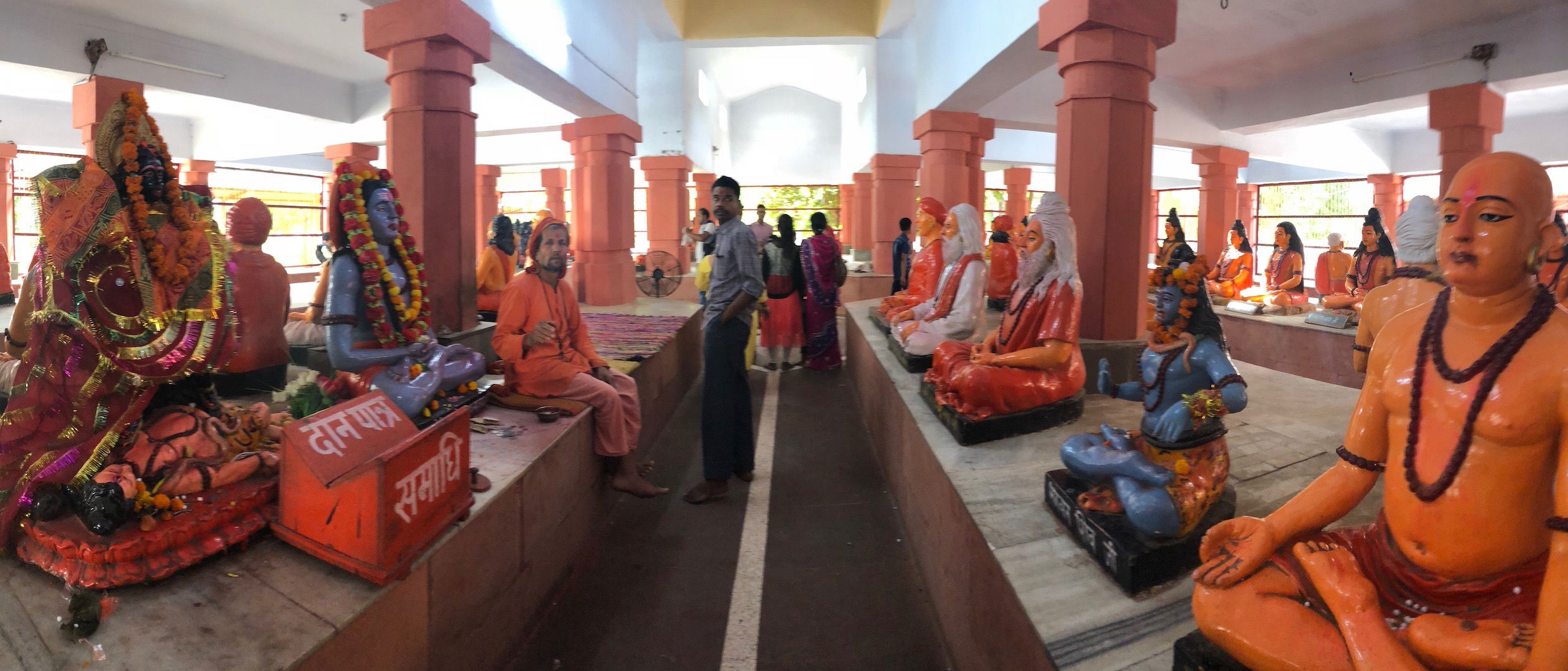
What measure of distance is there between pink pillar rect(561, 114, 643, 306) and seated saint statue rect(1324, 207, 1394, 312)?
24.6 ft

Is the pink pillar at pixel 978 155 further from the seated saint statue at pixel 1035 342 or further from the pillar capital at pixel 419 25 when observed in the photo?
the pillar capital at pixel 419 25

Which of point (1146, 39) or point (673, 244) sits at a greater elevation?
point (1146, 39)

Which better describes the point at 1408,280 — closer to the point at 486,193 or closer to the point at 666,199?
the point at 666,199

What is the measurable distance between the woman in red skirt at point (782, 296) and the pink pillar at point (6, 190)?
11.0m

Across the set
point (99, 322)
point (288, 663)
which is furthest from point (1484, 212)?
point (99, 322)

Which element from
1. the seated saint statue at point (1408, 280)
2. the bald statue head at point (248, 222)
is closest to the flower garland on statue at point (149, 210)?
the bald statue head at point (248, 222)

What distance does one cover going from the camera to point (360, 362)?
3.35 meters

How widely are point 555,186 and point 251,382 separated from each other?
1514cm

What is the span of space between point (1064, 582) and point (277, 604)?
6.78ft

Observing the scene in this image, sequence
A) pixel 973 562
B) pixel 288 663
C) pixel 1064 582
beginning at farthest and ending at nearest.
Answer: pixel 973 562 → pixel 1064 582 → pixel 288 663

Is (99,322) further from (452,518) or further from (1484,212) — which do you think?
(1484,212)

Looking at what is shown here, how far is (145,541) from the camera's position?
2.07 metres

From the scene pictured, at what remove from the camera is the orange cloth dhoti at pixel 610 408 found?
13.2 ft

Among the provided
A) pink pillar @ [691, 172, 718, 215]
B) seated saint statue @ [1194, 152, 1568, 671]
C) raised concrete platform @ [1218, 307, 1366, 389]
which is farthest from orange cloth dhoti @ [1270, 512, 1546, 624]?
pink pillar @ [691, 172, 718, 215]
